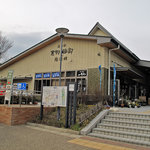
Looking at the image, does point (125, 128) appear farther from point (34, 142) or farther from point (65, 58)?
point (65, 58)

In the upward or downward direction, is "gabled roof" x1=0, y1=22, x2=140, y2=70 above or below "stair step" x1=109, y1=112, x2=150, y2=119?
above

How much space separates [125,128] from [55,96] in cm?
351

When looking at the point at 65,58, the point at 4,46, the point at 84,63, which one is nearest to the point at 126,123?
the point at 84,63

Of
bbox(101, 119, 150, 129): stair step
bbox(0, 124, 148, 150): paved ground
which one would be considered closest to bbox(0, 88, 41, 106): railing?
bbox(0, 124, 148, 150): paved ground

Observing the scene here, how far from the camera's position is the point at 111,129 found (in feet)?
22.3

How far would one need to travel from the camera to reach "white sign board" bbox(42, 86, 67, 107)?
791 cm

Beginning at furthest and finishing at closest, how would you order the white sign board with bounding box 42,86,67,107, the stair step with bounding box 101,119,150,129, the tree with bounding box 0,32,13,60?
the tree with bounding box 0,32,13,60 < the white sign board with bounding box 42,86,67,107 < the stair step with bounding box 101,119,150,129

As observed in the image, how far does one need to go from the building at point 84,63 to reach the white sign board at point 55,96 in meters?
3.71

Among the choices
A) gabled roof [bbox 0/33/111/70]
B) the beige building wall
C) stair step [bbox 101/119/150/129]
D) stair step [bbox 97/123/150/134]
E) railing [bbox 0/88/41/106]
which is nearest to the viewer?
stair step [bbox 97/123/150/134]

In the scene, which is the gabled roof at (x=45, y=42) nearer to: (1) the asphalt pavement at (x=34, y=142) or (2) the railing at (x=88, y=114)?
(2) the railing at (x=88, y=114)

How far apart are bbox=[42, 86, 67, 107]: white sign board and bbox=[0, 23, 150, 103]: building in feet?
12.2

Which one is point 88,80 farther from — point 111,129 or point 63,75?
point 111,129

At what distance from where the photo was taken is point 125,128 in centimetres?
658

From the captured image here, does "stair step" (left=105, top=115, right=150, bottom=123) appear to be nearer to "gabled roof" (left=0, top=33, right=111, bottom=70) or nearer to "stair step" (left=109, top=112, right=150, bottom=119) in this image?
"stair step" (left=109, top=112, right=150, bottom=119)
